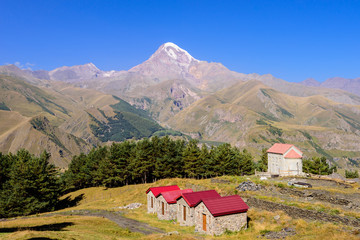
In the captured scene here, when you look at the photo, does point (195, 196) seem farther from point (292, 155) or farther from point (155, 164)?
point (292, 155)

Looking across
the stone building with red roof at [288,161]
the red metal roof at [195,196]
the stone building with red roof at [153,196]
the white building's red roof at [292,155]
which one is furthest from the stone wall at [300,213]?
the white building's red roof at [292,155]

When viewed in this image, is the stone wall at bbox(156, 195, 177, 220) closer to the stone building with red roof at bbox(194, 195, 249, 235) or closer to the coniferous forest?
the stone building with red roof at bbox(194, 195, 249, 235)

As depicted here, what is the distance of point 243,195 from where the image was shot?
5188 centimetres

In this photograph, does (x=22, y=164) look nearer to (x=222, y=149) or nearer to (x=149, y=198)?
(x=149, y=198)

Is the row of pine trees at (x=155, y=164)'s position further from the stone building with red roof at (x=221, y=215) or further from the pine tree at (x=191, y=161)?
the stone building with red roof at (x=221, y=215)

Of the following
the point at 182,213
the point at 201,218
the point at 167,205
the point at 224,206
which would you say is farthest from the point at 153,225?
the point at 224,206

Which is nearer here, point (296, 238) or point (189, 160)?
point (296, 238)

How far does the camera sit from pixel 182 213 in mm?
47906

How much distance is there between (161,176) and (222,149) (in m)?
26.3

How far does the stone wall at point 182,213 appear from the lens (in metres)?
45.4

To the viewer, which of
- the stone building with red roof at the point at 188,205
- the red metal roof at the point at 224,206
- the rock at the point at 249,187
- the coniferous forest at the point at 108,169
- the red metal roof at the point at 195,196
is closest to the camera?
the red metal roof at the point at 224,206

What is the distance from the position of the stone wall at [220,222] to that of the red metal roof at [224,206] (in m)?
0.70

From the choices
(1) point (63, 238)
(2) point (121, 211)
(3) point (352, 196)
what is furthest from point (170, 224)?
(3) point (352, 196)

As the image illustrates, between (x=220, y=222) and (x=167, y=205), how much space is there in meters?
15.0
